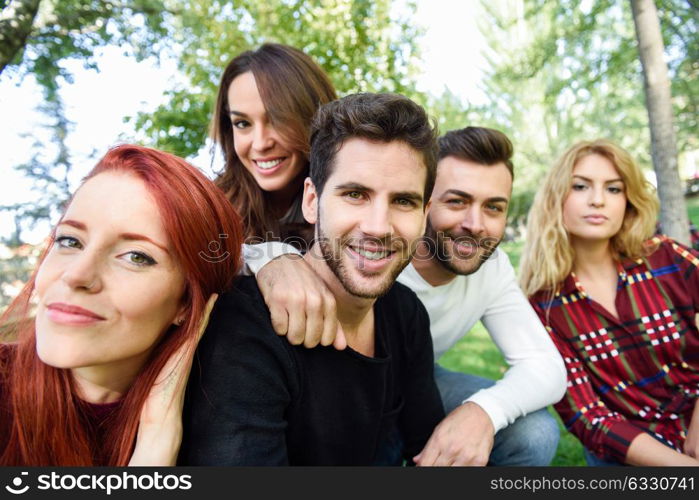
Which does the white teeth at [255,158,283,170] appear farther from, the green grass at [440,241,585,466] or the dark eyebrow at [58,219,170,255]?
the green grass at [440,241,585,466]

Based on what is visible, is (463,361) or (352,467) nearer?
(352,467)

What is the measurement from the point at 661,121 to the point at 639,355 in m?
2.20

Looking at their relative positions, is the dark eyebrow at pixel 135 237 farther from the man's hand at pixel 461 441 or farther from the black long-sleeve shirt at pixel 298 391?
the man's hand at pixel 461 441

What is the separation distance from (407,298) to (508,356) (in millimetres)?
861

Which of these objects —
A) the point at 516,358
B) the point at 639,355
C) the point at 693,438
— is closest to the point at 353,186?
the point at 516,358

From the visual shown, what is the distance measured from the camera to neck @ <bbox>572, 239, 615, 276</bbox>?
324cm

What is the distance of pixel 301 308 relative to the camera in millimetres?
1951

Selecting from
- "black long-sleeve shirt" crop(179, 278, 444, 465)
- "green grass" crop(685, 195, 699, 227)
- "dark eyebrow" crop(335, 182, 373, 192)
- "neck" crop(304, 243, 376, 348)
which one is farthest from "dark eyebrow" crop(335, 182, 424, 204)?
"green grass" crop(685, 195, 699, 227)

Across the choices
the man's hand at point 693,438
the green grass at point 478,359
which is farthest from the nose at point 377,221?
the green grass at point 478,359

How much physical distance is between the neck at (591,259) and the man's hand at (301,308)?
202cm

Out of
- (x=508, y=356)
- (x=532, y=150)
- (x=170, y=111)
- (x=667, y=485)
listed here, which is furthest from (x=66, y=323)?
(x=532, y=150)

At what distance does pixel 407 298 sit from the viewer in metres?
2.59

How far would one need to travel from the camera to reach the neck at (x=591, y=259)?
3.24 metres

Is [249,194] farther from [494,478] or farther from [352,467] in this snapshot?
[494,478]
